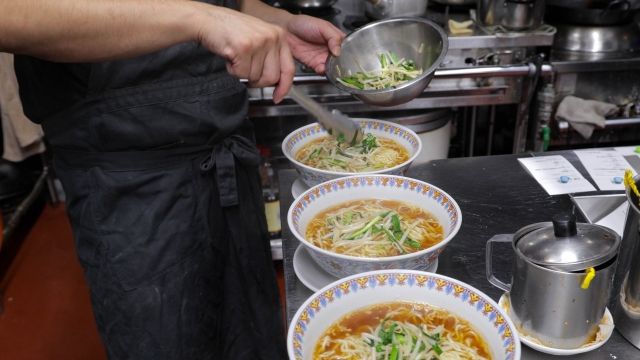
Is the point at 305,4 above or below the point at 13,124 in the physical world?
above

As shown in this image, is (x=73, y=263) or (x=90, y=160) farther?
(x=73, y=263)

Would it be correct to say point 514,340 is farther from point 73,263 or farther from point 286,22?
point 73,263

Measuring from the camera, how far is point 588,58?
2.92 metres

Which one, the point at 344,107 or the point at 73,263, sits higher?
the point at 344,107

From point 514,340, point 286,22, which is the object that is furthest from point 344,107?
point 514,340

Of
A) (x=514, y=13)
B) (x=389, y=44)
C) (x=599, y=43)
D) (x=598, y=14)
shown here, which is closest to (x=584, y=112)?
(x=599, y=43)

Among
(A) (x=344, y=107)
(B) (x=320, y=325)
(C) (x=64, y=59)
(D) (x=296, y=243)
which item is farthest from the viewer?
(A) (x=344, y=107)

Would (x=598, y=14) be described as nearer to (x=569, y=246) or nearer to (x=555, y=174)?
(x=555, y=174)

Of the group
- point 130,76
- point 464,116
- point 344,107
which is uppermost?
point 130,76

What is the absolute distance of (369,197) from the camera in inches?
63.8

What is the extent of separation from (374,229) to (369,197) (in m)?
0.19

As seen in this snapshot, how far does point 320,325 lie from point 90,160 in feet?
3.09

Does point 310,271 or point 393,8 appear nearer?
point 310,271

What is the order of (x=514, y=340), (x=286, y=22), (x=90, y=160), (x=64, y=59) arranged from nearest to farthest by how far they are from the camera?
(x=514, y=340) → (x=64, y=59) → (x=90, y=160) → (x=286, y=22)
